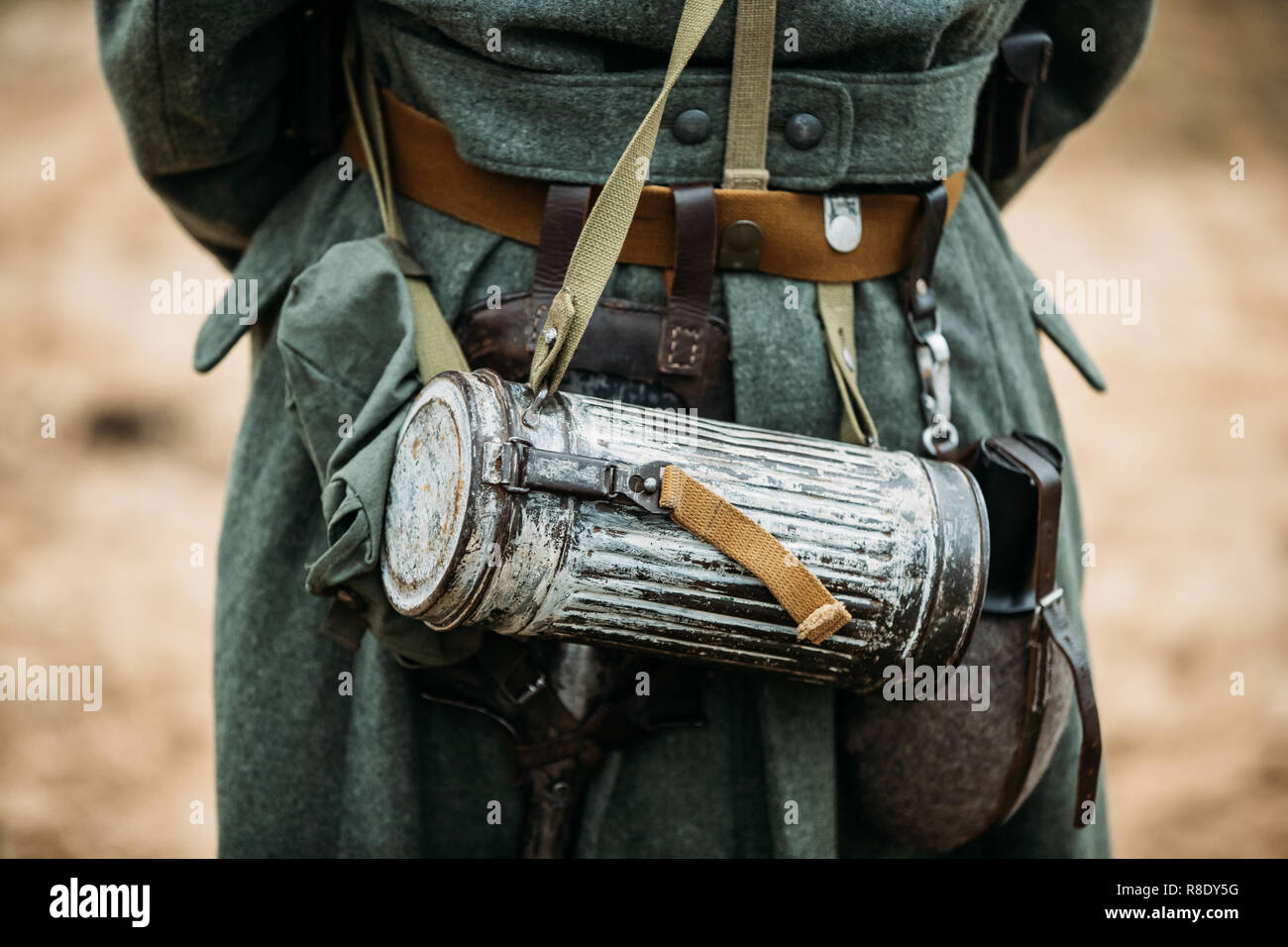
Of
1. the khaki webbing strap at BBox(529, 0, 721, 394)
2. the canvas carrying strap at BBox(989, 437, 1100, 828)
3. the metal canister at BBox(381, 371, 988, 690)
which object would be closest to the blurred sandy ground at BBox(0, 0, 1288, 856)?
the canvas carrying strap at BBox(989, 437, 1100, 828)

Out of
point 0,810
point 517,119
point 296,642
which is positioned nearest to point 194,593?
point 0,810

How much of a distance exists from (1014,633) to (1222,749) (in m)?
2.12

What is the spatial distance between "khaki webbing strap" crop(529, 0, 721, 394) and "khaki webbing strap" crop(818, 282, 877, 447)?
0.24 meters

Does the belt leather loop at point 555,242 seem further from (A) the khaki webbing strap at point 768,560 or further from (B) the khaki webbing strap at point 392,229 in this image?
(A) the khaki webbing strap at point 768,560

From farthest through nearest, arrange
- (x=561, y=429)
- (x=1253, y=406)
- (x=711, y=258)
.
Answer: (x=1253, y=406)
(x=711, y=258)
(x=561, y=429)

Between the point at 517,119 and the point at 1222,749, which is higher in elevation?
the point at 517,119

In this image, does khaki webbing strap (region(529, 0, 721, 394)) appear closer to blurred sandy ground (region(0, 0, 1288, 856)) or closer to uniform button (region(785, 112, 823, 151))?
uniform button (region(785, 112, 823, 151))

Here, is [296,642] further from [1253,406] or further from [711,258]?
[1253,406]

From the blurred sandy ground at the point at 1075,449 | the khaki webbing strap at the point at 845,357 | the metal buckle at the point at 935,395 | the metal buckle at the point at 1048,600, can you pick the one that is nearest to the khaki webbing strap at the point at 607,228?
the khaki webbing strap at the point at 845,357

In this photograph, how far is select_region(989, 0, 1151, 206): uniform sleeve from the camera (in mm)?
1382

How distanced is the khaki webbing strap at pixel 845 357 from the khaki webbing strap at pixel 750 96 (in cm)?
12

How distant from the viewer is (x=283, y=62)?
4.08 feet

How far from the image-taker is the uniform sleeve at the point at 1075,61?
138 cm

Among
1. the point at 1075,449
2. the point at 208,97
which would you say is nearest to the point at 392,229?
the point at 208,97
